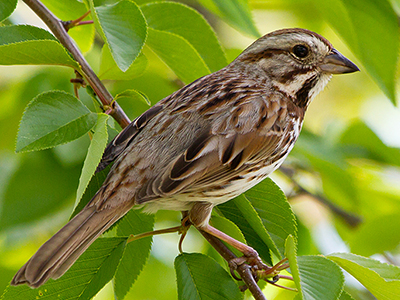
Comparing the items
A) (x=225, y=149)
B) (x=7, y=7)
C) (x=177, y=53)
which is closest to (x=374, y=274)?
(x=225, y=149)

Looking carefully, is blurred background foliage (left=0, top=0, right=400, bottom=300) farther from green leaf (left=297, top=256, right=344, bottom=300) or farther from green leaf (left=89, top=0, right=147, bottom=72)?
green leaf (left=297, top=256, right=344, bottom=300)


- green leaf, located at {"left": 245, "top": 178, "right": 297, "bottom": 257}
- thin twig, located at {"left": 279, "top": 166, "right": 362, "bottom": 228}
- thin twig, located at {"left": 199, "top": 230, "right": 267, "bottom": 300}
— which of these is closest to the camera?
thin twig, located at {"left": 199, "top": 230, "right": 267, "bottom": 300}

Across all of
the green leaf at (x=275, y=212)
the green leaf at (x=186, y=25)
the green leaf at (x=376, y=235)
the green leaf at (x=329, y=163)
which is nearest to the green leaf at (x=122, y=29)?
the green leaf at (x=186, y=25)

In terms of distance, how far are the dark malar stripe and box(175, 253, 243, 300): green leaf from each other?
43.8 inches

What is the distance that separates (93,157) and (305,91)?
1.48 m

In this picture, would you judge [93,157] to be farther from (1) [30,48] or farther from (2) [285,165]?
(2) [285,165]

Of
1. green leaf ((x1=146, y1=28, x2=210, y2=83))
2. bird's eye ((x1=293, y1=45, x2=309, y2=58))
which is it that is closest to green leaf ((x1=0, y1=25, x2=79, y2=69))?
green leaf ((x1=146, y1=28, x2=210, y2=83))

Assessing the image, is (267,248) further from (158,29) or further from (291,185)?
(291,185)

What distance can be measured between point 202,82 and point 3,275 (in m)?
1.54

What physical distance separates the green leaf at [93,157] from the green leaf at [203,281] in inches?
23.9

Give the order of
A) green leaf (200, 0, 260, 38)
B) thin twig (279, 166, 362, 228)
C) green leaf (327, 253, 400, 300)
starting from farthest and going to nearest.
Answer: thin twig (279, 166, 362, 228), green leaf (200, 0, 260, 38), green leaf (327, 253, 400, 300)

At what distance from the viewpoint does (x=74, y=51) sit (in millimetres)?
2373

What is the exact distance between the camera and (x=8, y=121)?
3.02 m

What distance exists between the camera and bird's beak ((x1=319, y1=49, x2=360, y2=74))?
2.86m
